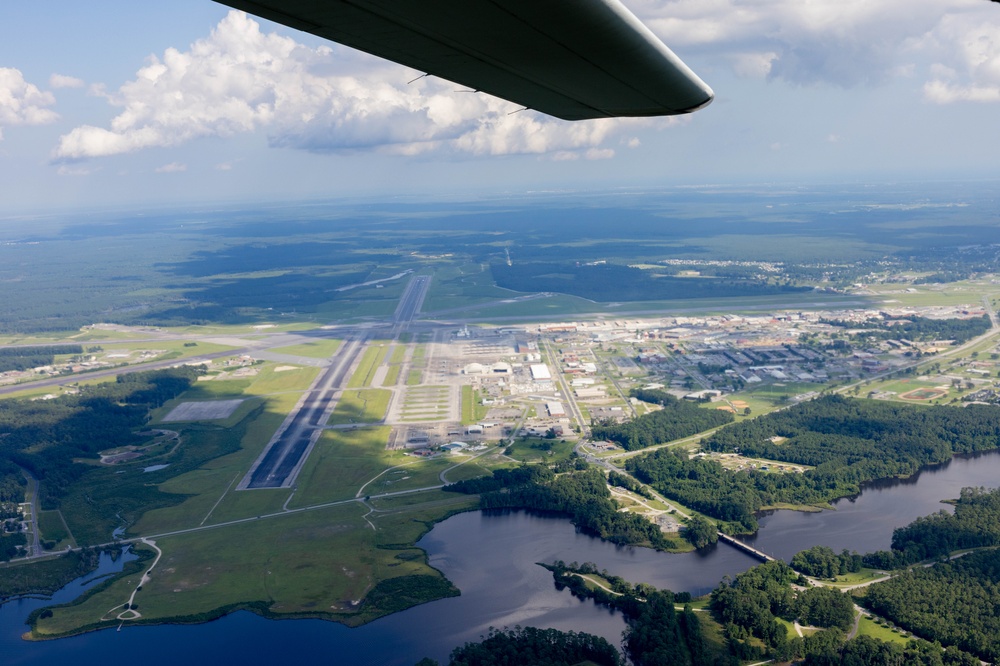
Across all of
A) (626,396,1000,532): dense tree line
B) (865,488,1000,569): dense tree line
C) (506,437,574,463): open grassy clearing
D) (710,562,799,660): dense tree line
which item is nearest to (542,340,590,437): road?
(506,437,574,463): open grassy clearing

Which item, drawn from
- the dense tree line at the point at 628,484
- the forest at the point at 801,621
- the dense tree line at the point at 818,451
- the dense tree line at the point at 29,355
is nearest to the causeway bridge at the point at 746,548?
the dense tree line at the point at 818,451

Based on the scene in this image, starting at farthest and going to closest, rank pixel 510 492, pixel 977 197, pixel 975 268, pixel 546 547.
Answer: pixel 977 197 < pixel 975 268 < pixel 510 492 < pixel 546 547

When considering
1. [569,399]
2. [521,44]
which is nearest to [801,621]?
[569,399]

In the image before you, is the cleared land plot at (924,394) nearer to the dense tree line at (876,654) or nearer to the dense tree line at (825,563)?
the dense tree line at (825,563)

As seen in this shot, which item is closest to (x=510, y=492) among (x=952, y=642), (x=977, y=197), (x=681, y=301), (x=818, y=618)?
(x=818, y=618)

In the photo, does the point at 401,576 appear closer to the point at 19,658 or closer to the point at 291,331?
the point at 19,658

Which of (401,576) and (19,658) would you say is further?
(401,576)
